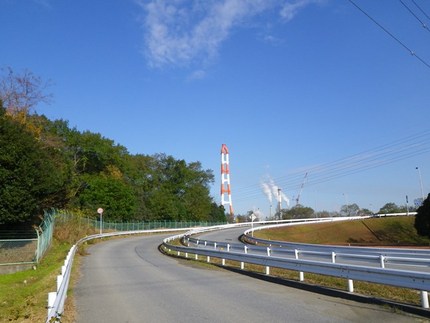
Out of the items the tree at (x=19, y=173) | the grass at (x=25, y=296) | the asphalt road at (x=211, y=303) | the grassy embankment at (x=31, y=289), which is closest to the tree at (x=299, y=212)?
the grassy embankment at (x=31, y=289)

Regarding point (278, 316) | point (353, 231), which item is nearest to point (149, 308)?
point (278, 316)

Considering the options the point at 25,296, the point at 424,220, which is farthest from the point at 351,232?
the point at 25,296

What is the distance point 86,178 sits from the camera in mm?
77188

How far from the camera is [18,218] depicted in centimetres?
2778

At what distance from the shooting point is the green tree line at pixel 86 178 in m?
28.0

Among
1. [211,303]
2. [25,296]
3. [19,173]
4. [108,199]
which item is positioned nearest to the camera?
[211,303]

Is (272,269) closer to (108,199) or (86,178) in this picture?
(108,199)

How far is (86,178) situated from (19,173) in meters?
50.4

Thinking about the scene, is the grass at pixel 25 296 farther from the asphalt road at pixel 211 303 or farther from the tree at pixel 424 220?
the tree at pixel 424 220

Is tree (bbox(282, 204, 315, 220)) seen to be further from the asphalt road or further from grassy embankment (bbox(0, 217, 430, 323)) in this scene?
the asphalt road

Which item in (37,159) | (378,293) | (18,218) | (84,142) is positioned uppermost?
(84,142)

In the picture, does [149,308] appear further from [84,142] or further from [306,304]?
[84,142]

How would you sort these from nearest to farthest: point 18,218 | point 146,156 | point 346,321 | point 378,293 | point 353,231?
point 346,321, point 378,293, point 18,218, point 353,231, point 146,156

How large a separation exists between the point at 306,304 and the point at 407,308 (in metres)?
2.05
